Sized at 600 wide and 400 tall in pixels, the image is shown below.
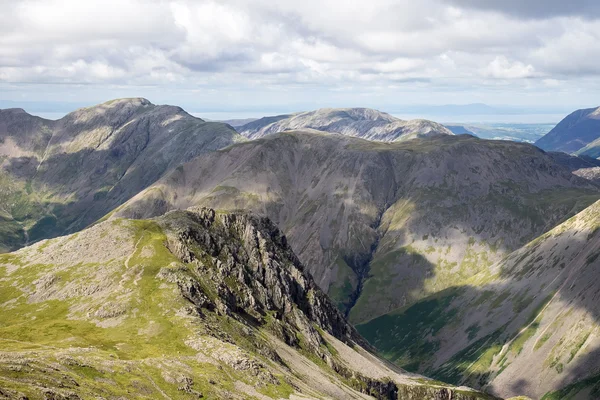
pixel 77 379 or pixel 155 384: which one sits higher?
pixel 77 379

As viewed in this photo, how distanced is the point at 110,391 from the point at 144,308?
227 feet

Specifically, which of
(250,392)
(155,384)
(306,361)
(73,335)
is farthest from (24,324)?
(306,361)

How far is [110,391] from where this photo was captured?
371ft

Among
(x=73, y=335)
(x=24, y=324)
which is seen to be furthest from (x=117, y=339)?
Answer: (x=24, y=324)

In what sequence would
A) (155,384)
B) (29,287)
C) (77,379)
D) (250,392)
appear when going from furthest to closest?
(29,287) < (250,392) < (155,384) < (77,379)

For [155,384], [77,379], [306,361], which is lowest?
[306,361]

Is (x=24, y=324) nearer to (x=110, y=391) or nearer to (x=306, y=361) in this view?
(x=110, y=391)

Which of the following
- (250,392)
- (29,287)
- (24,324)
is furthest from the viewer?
(29,287)

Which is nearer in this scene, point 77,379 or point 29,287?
point 77,379

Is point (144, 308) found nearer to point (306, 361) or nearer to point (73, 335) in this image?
point (73, 335)

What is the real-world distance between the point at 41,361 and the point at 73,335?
154 ft

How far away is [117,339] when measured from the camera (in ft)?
529

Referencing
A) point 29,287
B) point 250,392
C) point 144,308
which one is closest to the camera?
point 250,392

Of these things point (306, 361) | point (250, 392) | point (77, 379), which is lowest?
point (306, 361)
